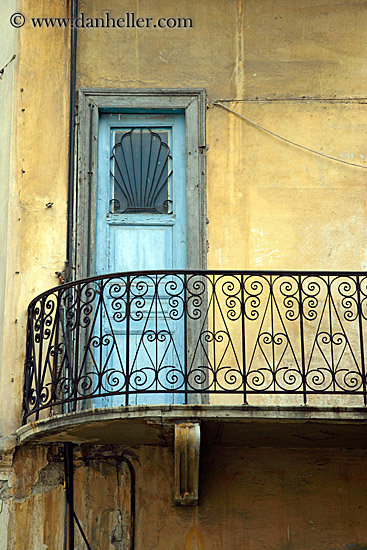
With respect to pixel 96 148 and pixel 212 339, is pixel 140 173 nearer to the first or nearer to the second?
pixel 96 148

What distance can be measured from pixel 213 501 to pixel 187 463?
628mm

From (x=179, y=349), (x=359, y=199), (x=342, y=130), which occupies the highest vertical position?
(x=342, y=130)

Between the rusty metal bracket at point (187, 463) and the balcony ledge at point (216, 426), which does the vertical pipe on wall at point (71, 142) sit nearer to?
the balcony ledge at point (216, 426)

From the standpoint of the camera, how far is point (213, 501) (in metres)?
8.52

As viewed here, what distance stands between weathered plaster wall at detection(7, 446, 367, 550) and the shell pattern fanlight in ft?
7.49

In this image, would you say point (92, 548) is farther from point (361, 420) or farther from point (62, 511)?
point (361, 420)

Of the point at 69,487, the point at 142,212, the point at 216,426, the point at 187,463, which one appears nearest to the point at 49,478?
the point at 69,487

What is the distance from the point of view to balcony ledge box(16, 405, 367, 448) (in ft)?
25.6

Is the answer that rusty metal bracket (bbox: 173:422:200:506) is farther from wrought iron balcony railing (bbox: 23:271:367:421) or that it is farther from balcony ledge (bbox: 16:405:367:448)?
wrought iron balcony railing (bbox: 23:271:367:421)

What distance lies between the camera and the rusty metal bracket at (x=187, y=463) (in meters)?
7.87

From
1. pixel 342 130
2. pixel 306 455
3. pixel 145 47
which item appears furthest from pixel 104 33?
pixel 306 455

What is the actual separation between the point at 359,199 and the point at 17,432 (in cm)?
370

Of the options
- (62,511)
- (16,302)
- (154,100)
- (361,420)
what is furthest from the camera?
(154,100)

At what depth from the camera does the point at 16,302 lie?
906 centimetres
